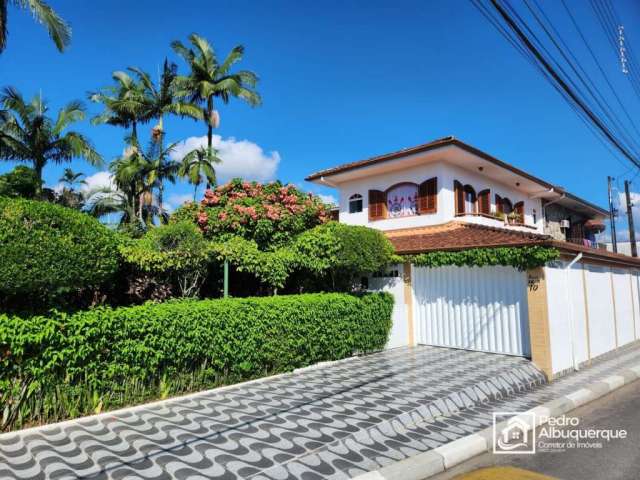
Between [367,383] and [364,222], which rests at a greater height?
[364,222]

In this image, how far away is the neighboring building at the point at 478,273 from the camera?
32.8 ft

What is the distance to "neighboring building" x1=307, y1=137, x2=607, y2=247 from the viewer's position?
1540cm

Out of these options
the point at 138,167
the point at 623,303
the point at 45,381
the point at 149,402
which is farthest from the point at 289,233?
the point at 138,167

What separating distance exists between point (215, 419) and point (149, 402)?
158cm

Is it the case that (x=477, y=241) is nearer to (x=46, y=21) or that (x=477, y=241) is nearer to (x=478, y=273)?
→ (x=478, y=273)

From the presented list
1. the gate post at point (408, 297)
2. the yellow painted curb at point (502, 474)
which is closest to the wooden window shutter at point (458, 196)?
the gate post at point (408, 297)

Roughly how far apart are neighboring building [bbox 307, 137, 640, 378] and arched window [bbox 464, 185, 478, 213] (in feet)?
0.12

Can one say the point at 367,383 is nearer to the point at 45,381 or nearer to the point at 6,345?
the point at 45,381

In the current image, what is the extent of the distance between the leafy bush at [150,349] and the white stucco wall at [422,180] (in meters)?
6.70

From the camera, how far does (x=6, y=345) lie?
18.0 feet

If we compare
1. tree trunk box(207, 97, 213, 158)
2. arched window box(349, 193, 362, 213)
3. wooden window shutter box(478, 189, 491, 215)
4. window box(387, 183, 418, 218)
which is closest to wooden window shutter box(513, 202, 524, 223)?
wooden window shutter box(478, 189, 491, 215)

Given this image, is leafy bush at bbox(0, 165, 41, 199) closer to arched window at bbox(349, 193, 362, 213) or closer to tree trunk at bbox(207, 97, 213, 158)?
tree trunk at bbox(207, 97, 213, 158)

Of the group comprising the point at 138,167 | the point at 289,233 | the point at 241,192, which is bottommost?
the point at 289,233

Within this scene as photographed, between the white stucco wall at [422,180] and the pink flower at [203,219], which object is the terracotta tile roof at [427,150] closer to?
the white stucco wall at [422,180]
